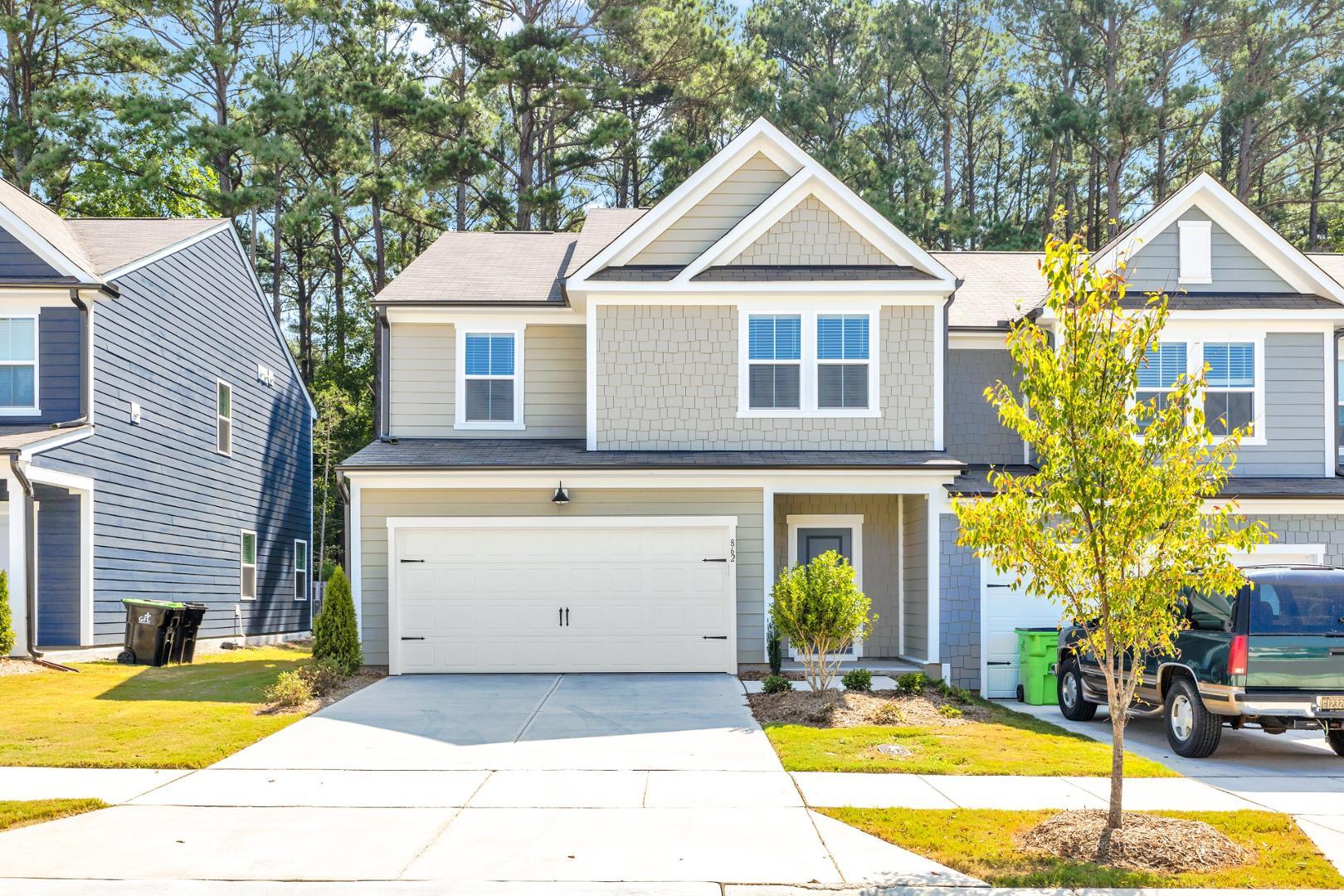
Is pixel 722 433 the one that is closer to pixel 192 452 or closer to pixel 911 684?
pixel 911 684

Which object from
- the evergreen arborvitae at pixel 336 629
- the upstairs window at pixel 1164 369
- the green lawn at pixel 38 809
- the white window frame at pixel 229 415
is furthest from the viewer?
the white window frame at pixel 229 415

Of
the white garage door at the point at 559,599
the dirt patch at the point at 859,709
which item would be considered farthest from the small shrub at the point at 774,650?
the dirt patch at the point at 859,709

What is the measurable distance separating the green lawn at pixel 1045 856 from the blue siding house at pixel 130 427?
509 inches

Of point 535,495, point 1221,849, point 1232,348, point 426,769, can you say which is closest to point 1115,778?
point 1221,849

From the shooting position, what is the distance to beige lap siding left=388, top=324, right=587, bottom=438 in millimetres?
18219

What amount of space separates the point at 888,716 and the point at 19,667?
11183mm

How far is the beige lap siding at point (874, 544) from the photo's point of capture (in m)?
18.2

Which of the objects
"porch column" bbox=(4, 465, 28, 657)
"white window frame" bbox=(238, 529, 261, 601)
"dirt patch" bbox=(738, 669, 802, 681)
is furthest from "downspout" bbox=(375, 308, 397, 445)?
"white window frame" bbox=(238, 529, 261, 601)

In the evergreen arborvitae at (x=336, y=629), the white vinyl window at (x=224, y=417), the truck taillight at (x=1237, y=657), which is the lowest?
the evergreen arborvitae at (x=336, y=629)

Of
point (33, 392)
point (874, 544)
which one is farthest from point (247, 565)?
point (874, 544)

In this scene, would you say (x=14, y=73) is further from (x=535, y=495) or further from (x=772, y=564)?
(x=772, y=564)

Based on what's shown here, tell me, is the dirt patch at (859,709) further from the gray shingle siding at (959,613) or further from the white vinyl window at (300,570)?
the white vinyl window at (300,570)

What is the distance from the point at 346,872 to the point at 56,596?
12.5m

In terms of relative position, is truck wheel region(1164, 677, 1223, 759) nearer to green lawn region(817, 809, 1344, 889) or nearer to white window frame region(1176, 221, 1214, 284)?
green lawn region(817, 809, 1344, 889)
